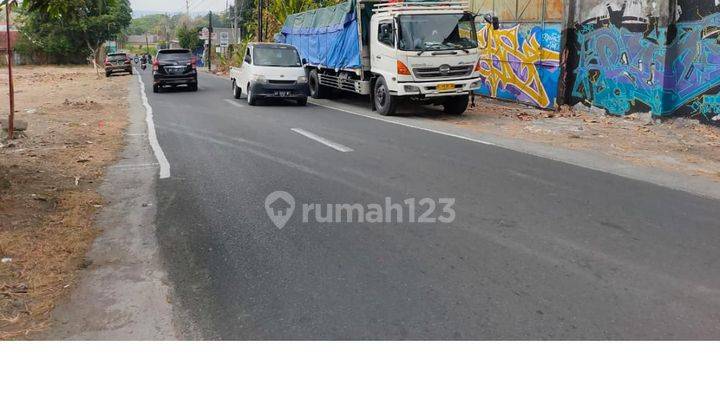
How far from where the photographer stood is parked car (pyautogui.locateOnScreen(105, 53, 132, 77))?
44.3 metres

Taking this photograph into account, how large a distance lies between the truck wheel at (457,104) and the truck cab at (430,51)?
42cm

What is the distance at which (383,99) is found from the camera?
58.0 ft

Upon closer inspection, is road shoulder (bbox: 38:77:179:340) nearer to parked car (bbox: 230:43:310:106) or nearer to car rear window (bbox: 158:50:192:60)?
parked car (bbox: 230:43:310:106)

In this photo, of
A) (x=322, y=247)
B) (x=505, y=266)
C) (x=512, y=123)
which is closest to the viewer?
(x=505, y=266)

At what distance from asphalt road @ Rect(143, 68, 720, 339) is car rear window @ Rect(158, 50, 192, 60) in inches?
702

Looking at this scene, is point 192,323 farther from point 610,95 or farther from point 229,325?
point 610,95

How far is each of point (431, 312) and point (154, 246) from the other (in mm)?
2939

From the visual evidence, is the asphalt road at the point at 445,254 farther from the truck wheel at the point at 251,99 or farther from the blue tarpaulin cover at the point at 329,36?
the truck wheel at the point at 251,99

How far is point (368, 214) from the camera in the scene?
6918 millimetres

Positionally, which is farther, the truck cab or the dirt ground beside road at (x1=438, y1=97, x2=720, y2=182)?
the truck cab

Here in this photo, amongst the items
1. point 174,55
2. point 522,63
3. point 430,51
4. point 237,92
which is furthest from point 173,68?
point 522,63

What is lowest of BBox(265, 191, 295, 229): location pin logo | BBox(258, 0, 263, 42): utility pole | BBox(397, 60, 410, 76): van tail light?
BBox(265, 191, 295, 229): location pin logo

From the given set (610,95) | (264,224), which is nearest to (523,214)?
(264,224)

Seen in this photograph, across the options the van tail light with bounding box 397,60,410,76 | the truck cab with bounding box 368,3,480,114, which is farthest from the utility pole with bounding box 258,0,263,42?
the van tail light with bounding box 397,60,410,76
